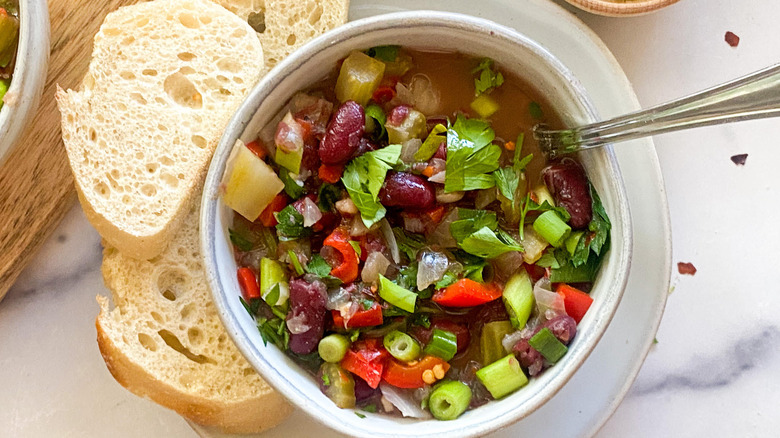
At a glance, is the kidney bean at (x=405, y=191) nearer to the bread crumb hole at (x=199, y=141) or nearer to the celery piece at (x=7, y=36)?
the bread crumb hole at (x=199, y=141)

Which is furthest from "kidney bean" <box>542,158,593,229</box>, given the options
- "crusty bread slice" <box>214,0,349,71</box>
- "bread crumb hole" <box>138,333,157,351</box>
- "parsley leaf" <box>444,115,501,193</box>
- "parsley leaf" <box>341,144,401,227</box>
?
"bread crumb hole" <box>138,333,157,351</box>

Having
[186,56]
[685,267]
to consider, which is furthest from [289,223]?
[685,267]

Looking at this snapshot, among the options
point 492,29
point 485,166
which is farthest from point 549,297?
point 492,29

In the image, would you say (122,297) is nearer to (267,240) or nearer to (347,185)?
(267,240)

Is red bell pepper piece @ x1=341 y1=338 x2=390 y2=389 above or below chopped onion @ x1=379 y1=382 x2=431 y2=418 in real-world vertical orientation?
above

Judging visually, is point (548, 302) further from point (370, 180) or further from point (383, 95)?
point (383, 95)

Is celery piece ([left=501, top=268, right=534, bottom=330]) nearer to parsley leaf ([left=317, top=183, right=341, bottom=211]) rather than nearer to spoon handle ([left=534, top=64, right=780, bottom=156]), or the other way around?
spoon handle ([left=534, top=64, right=780, bottom=156])

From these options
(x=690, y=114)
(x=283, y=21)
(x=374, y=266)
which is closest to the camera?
(x=690, y=114)
